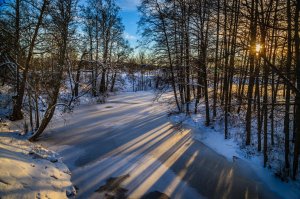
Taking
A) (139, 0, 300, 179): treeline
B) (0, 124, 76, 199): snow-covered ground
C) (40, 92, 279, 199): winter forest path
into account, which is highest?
(139, 0, 300, 179): treeline

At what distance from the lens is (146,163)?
30.6 ft

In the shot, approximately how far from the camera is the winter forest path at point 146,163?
7480mm

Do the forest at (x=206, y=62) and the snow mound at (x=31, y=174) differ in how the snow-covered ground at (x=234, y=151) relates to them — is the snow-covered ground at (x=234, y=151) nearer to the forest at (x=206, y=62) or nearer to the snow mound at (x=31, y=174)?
the forest at (x=206, y=62)

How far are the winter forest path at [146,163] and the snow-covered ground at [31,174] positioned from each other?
45cm

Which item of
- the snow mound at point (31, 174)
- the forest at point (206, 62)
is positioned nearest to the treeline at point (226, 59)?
the forest at point (206, 62)

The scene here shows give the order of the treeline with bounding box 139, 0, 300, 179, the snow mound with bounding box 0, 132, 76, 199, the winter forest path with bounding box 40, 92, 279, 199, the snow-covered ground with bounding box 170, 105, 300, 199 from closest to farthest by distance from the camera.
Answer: the snow mound with bounding box 0, 132, 76, 199, the winter forest path with bounding box 40, 92, 279, 199, the snow-covered ground with bounding box 170, 105, 300, 199, the treeline with bounding box 139, 0, 300, 179

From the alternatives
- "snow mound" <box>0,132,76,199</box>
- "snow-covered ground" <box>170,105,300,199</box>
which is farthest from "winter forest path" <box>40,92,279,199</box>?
"snow mound" <box>0,132,76,199</box>

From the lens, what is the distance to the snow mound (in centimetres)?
564

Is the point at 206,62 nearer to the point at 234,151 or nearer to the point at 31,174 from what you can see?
the point at 234,151

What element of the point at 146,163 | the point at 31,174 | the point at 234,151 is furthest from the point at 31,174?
the point at 234,151

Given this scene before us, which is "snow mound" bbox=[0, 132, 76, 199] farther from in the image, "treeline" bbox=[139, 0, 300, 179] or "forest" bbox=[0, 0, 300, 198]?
"treeline" bbox=[139, 0, 300, 179]

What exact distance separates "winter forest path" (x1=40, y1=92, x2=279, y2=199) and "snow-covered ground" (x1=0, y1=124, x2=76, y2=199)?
0.45 meters

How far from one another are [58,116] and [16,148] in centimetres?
907

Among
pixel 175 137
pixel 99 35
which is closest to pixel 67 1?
pixel 175 137
